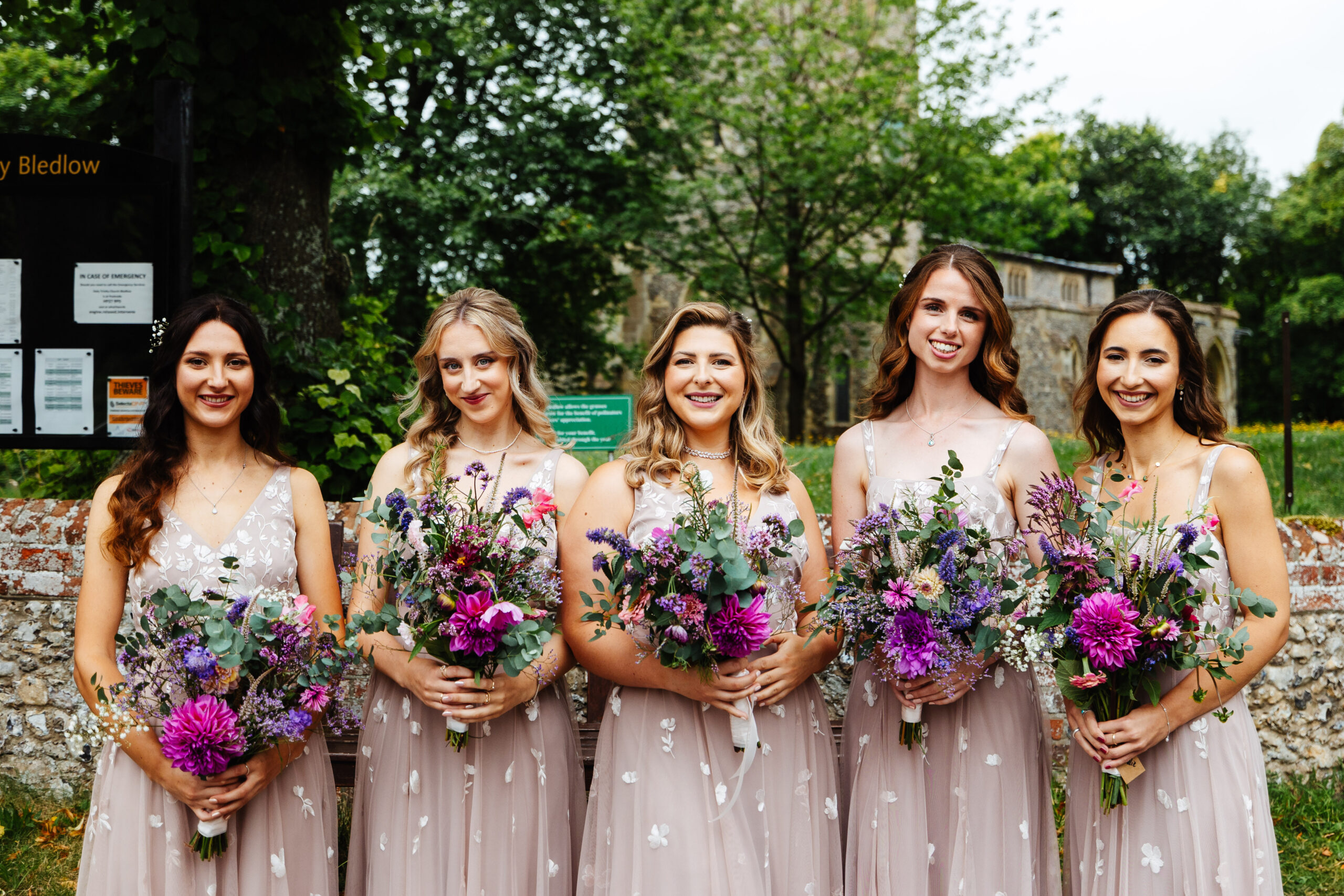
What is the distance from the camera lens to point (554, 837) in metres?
3.33

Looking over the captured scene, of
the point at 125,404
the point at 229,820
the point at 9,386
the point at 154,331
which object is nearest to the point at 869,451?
the point at 229,820

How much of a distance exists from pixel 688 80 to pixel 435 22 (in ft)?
15.4

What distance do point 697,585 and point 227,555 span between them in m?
1.57

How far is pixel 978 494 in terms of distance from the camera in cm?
337

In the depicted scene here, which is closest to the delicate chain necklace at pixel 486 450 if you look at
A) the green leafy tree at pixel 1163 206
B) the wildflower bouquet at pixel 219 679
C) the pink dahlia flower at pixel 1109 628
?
the wildflower bouquet at pixel 219 679

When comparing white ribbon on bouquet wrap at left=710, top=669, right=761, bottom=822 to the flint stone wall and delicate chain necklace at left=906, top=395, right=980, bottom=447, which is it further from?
the flint stone wall

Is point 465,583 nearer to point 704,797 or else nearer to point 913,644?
point 704,797

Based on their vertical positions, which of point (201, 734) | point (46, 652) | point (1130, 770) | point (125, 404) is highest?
point (125, 404)

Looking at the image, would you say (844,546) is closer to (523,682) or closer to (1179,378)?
(523,682)

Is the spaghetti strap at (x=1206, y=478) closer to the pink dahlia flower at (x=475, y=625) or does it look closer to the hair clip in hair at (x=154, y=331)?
the pink dahlia flower at (x=475, y=625)

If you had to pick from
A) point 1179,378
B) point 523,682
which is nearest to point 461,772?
point 523,682

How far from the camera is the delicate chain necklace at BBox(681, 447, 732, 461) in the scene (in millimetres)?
3545

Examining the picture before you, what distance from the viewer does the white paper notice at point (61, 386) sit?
5008mm

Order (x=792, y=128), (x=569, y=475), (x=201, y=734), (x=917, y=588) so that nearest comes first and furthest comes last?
(x=201, y=734) < (x=917, y=588) < (x=569, y=475) < (x=792, y=128)
